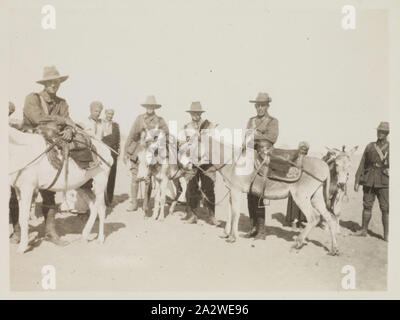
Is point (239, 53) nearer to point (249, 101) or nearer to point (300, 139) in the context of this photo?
point (249, 101)

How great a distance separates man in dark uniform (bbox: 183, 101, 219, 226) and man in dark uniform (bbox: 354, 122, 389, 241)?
6.08 feet

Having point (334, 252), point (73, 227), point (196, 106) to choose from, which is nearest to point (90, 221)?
point (73, 227)

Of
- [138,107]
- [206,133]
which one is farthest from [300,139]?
[138,107]

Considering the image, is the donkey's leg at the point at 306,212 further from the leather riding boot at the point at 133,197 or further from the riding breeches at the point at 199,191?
the leather riding boot at the point at 133,197

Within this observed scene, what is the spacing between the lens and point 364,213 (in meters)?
7.23

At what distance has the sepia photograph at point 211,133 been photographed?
23.1 feet

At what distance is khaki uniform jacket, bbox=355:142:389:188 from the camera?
719 cm

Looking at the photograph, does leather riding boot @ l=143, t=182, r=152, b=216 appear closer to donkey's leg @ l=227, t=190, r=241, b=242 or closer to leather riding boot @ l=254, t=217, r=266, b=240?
donkey's leg @ l=227, t=190, r=241, b=242

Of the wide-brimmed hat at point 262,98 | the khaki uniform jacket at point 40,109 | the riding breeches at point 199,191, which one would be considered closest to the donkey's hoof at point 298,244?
the riding breeches at point 199,191

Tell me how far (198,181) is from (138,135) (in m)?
0.99

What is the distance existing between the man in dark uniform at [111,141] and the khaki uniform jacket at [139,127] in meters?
0.14

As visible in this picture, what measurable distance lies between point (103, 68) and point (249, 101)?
74.2 inches

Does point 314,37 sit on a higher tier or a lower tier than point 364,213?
higher

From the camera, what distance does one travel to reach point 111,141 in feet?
24.5
